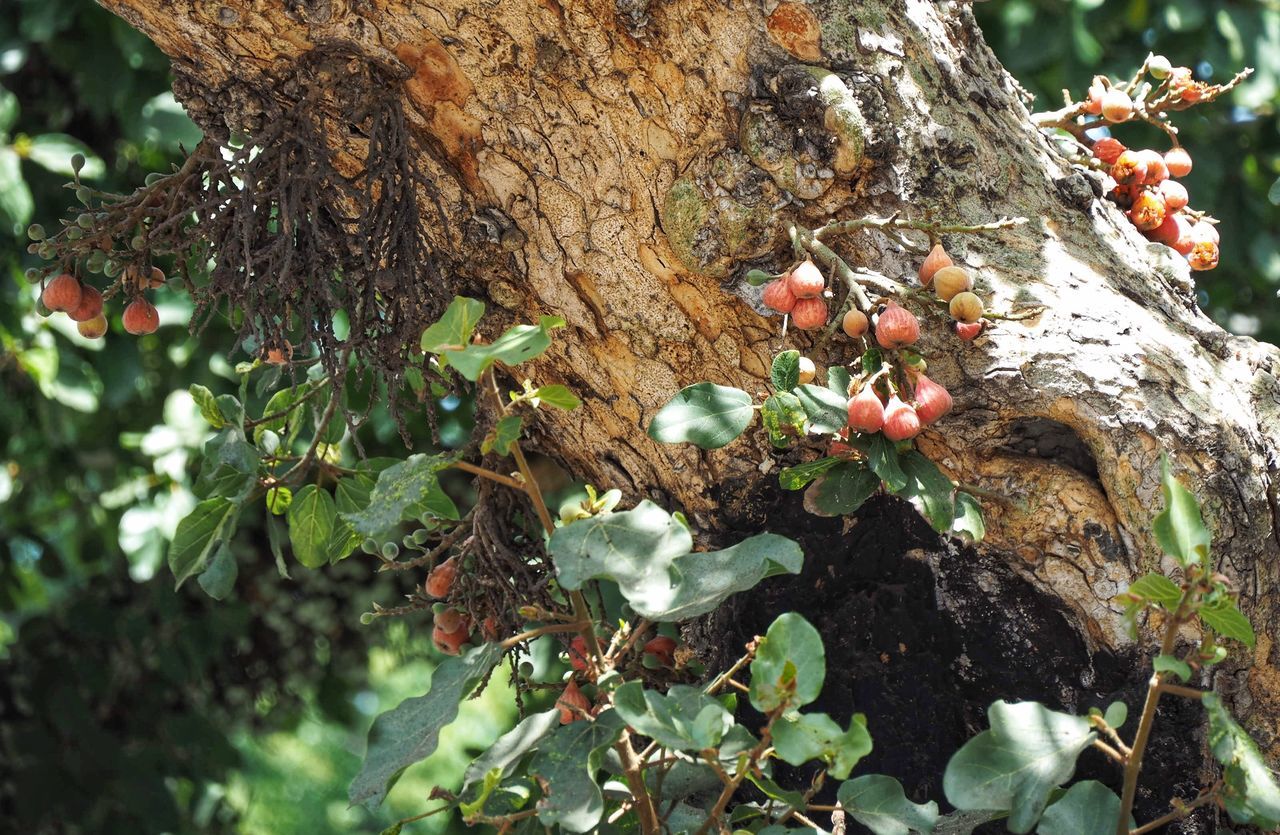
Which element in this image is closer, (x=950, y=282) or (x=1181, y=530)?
(x=1181, y=530)

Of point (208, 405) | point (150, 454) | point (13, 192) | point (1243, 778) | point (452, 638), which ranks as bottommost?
point (150, 454)

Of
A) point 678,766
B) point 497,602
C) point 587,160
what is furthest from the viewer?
point 497,602

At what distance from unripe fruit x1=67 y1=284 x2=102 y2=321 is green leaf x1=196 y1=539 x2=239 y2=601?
278 millimetres

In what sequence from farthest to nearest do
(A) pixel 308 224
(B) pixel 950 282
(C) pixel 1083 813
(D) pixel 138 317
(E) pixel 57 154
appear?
1. (E) pixel 57 154
2. (D) pixel 138 317
3. (A) pixel 308 224
4. (B) pixel 950 282
5. (C) pixel 1083 813

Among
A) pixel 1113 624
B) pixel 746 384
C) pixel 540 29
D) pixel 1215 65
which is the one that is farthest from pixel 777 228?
pixel 1215 65

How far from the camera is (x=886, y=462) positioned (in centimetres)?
98

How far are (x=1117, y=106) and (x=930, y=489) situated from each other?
53 centimetres

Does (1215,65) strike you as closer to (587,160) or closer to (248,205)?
(587,160)

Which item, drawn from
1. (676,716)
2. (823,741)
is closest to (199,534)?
(676,716)

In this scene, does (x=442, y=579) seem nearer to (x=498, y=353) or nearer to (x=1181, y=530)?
(x=498, y=353)

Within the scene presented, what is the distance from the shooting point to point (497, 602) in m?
1.23

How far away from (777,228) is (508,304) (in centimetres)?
27

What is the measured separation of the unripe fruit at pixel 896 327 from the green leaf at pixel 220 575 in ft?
2.02

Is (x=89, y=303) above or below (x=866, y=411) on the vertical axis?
below
